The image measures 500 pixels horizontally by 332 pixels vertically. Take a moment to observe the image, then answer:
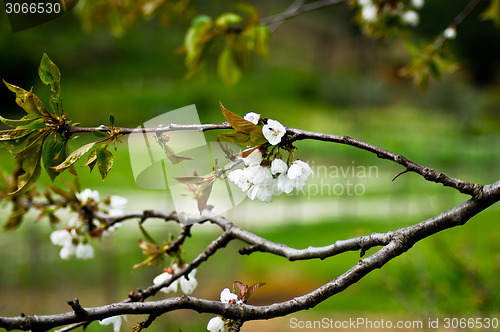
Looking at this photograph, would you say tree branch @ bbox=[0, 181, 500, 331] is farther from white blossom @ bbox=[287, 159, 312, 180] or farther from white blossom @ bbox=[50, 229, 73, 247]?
white blossom @ bbox=[50, 229, 73, 247]

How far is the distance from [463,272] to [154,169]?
157cm

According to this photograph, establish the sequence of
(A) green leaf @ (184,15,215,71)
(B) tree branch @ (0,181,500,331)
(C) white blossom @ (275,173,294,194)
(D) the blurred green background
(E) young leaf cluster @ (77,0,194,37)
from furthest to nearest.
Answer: (D) the blurred green background < (E) young leaf cluster @ (77,0,194,37) < (A) green leaf @ (184,15,215,71) < (C) white blossom @ (275,173,294,194) < (B) tree branch @ (0,181,500,331)

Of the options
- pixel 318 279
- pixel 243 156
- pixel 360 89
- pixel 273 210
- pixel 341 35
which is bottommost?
pixel 243 156

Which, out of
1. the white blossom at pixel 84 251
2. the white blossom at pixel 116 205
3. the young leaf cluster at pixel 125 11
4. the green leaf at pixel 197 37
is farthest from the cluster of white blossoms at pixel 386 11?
the white blossom at pixel 84 251

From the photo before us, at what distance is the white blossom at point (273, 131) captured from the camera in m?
0.52

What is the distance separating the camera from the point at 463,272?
6.10 feet

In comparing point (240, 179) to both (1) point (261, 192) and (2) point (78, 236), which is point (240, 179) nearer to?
(1) point (261, 192)

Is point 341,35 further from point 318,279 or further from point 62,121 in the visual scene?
point 62,121

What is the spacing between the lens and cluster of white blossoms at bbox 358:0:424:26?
125cm

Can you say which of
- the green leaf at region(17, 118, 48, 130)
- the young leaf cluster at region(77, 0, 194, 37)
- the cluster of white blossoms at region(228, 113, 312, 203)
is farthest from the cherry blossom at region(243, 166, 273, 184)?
the young leaf cluster at region(77, 0, 194, 37)

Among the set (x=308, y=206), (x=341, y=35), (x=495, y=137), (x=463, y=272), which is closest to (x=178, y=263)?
(x=463, y=272)

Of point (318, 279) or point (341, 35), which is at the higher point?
point (341, 35)

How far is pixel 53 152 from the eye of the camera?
562 millimetres

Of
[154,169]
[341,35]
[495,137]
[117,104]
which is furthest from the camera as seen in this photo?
[341,35]
